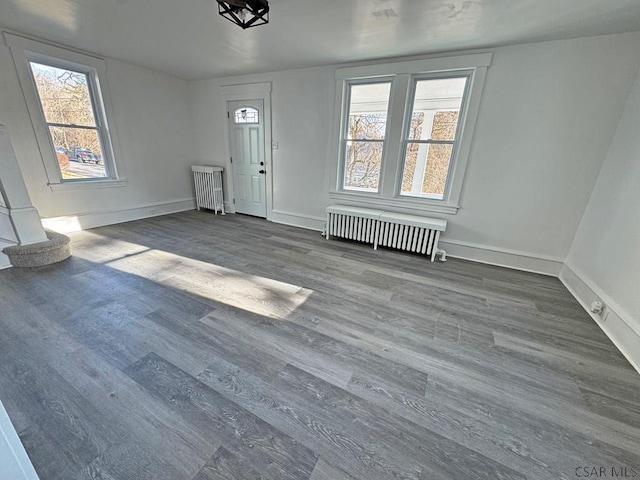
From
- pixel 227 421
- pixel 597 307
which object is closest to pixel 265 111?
pixel 227 421

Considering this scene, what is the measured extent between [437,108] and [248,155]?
340cm

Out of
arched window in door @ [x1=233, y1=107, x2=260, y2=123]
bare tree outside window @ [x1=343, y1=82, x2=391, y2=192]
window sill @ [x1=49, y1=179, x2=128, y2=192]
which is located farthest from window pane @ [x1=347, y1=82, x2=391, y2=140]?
window sill @ [x1=49, y1=179, x2=128, y2=192]

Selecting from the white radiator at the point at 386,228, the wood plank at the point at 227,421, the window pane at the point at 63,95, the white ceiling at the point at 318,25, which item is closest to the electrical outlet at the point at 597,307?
the white radiator at the point at 386,228

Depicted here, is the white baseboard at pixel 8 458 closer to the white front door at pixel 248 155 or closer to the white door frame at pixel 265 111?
the white door frame at pixel 265 111

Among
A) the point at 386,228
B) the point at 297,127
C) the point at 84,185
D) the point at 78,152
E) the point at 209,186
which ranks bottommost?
the point at 386,228

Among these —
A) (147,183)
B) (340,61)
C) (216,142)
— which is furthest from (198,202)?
(340,61)

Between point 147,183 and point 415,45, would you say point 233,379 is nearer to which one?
point 415,45

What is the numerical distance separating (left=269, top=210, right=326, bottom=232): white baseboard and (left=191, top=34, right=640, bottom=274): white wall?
5.45 ft

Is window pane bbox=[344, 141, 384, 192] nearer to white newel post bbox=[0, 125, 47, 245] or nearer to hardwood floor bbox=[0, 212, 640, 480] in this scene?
hardwood floor bbox=[0, 212, 640, 480]

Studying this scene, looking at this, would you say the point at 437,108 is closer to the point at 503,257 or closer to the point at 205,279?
the point at 503,257

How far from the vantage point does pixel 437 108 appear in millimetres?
3387

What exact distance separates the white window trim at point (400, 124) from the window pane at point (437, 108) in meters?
0.12

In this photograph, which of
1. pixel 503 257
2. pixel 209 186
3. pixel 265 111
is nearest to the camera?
pixel 503 257

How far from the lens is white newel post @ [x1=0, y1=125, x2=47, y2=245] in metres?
2.55
